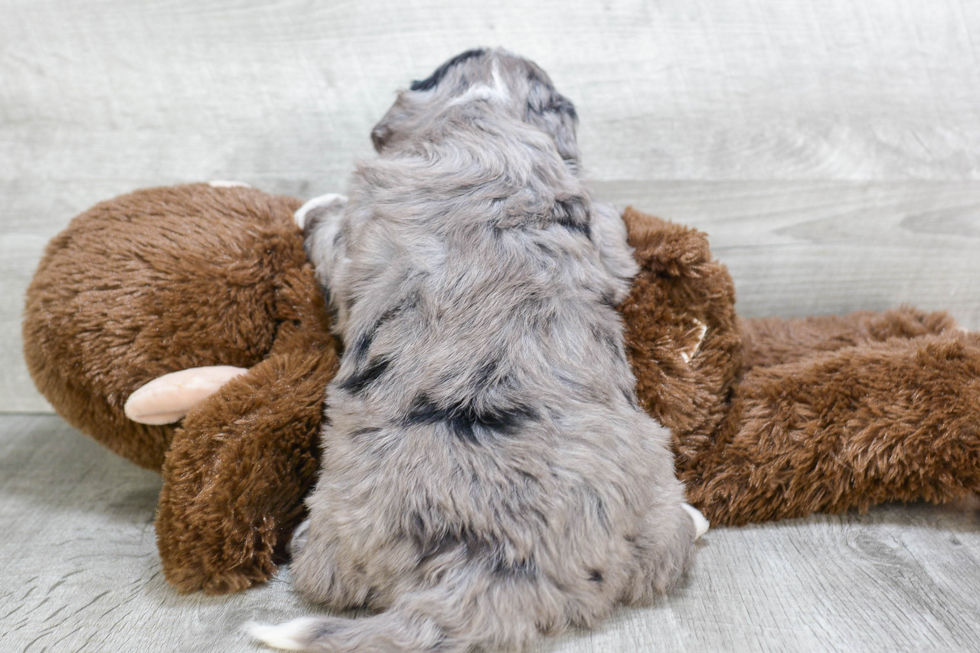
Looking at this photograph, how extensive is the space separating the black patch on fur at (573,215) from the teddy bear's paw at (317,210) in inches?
18.3

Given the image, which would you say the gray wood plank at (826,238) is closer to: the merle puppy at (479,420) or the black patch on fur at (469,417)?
the merle puppy at (479,420)

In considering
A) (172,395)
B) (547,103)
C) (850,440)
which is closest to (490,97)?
(547,103)

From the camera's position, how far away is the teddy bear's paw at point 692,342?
136 cm

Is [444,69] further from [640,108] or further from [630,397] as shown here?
[630,397]

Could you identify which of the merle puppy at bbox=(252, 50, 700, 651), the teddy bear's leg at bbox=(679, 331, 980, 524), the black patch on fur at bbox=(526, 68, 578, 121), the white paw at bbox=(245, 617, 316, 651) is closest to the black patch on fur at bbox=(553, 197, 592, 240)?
the merle puppy at bbox=(252, 50, 700, 651)

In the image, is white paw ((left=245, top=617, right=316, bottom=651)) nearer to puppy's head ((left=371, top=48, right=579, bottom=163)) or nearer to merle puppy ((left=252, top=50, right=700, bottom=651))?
merle puppy ((left=252, top=50, right=700, bottom=651))

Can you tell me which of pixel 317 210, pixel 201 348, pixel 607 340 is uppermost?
pixel 317 210

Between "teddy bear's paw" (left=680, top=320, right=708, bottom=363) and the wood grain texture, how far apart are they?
1.09 ft

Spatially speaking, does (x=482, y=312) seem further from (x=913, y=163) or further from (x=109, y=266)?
(x=913, y=163)

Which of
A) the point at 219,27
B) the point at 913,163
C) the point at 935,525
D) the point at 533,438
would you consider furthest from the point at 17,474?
the point at 913,163

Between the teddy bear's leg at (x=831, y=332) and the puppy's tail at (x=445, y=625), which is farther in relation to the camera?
the teddy bear's leg at (x=831, y=332)

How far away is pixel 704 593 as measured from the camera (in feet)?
3.80

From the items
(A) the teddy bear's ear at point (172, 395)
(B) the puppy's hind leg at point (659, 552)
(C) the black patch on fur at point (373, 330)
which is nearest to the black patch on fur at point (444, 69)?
(C) the black patch on fur at point (373, 330)

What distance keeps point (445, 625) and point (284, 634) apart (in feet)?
0.78
